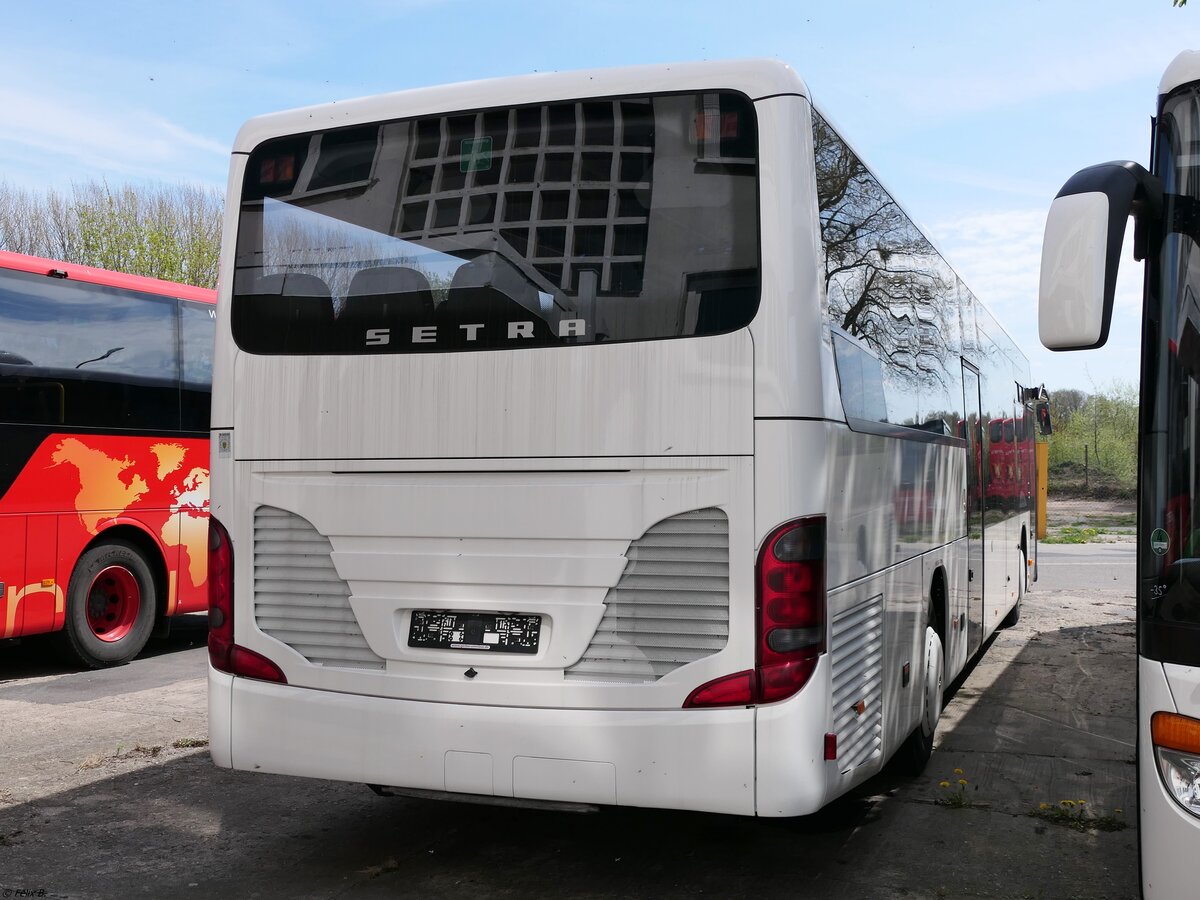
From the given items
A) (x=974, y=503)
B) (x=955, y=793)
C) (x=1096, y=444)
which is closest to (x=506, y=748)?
(x=955, y=793)

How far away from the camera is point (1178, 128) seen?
3779 mm

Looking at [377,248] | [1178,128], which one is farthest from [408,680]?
[1178,128]

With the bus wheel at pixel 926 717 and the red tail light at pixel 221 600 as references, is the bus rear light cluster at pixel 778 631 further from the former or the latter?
the bus wheel at pixel 926 717

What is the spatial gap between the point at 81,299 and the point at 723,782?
8.05m

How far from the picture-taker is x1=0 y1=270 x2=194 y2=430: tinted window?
31.6 feet

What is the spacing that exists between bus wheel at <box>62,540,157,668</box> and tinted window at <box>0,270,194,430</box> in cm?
114

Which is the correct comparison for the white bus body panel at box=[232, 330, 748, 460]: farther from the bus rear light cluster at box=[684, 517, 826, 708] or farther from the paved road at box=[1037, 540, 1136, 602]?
the paved road at box=[1037, 540, 1136, 602]

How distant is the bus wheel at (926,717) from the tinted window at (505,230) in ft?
10.1

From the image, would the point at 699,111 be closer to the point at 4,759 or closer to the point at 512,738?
the point at 512,738

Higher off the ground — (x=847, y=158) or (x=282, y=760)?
(x=847, y=158)

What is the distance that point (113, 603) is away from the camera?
10781mm

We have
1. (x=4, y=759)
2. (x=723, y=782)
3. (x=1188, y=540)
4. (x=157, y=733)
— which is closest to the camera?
(x=1188, y=540)

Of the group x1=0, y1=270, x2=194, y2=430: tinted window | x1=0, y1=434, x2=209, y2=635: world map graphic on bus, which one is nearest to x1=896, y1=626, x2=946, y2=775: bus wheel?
x1=0, y1=434, x2=209, y2=635: world map graphic on bus

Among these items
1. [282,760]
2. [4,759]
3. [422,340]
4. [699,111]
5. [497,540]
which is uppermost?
[699,111]
